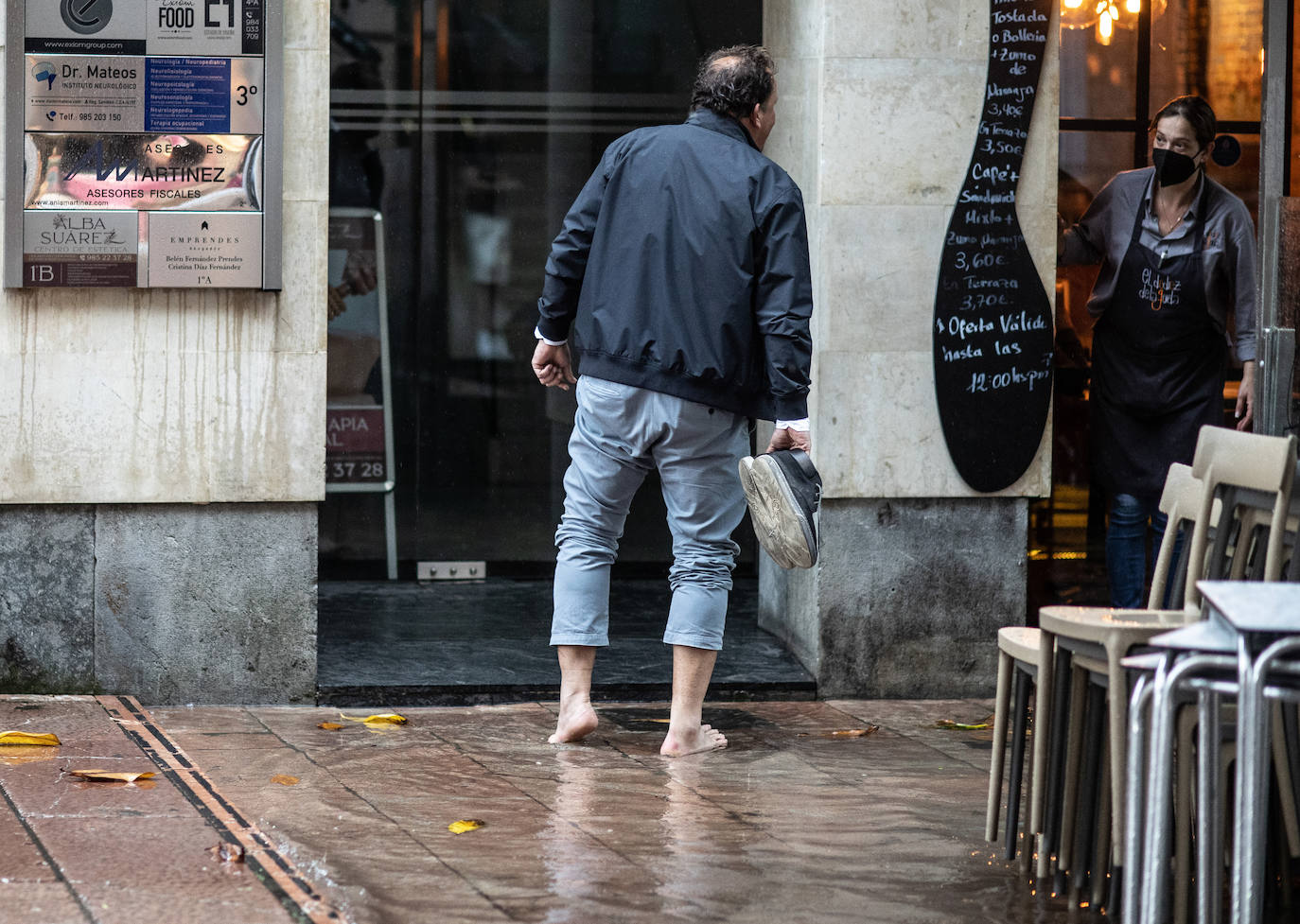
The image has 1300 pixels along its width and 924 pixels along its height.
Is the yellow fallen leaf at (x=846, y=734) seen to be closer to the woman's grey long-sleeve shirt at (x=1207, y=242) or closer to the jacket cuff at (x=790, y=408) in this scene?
the jacket cuff at (x=790, y=408)

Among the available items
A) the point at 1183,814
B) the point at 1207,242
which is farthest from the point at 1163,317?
the point at 1183,814

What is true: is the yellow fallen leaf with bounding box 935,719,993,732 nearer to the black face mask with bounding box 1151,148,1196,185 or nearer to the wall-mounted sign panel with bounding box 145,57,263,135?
the black face mask with bounding box 1151,148,1196,185

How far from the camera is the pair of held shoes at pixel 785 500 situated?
489 centimetres

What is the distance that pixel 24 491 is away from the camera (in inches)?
222

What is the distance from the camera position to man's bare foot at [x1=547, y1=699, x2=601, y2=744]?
17.1 feet

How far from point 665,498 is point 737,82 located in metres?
1.24

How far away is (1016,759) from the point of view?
400cm

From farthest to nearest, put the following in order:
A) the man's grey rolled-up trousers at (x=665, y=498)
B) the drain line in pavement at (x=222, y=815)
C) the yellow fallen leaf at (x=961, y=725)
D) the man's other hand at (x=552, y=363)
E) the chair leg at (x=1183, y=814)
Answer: the yellow fallen leaf at (x=961, y=725), the man's other hand at (x=552, y=363), the man's grey rolled-up trousers at (x=665, y=498), the drain line in pavement at (x=222, y=815), the chair leg at (x=1183, y=814)

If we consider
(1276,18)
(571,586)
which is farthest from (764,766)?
(1276,18)

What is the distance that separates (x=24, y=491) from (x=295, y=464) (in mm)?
853

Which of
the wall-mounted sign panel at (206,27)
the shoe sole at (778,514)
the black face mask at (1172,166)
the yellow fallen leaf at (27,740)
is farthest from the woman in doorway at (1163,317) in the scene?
the yellow fallen leaf at (27,740)

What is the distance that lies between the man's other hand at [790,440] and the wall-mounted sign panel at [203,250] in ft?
5.93

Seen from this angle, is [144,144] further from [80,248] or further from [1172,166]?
[1172,166]

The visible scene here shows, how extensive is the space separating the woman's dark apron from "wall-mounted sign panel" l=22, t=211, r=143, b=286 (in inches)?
133
